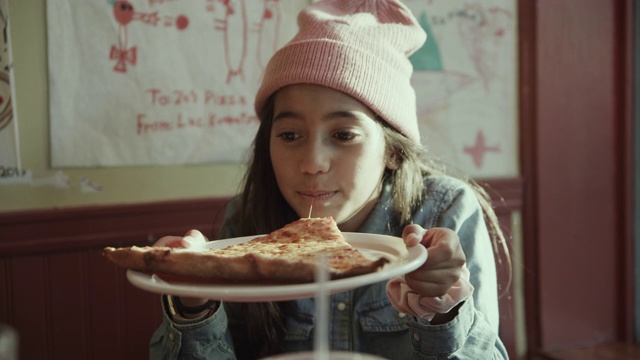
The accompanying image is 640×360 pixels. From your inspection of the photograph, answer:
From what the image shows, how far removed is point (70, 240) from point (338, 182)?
98 centimetres

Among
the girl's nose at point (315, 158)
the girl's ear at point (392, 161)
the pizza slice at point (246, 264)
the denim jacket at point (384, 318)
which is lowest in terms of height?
the denim jacket at point (384, 318)

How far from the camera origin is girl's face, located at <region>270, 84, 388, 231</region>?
1.32 meters

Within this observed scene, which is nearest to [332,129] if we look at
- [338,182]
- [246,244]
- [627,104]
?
[338,182]

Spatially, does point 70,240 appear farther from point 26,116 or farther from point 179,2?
point 179,2

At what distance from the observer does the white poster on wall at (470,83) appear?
240 cm

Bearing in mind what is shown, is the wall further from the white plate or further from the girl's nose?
the white plate

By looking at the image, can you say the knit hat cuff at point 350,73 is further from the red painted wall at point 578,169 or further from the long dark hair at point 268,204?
the red painted wall at point 578,169

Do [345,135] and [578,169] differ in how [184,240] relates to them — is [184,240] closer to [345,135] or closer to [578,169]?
[345,135]

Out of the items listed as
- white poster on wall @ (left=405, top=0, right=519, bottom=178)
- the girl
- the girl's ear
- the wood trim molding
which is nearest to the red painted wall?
white poster on wall @ (left=405, top=0, right=519, bottom=178)

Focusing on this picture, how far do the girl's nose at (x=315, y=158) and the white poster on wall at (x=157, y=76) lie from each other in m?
0.84

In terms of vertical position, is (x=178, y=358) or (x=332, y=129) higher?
(x=332, y=129)

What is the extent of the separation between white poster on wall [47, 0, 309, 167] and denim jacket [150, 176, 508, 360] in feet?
2.43

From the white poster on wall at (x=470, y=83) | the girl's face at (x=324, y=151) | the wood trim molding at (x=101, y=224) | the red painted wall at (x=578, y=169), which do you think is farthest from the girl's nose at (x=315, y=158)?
the red painted wall at (x=578, y=169)

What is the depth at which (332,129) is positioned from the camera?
1.34 m
